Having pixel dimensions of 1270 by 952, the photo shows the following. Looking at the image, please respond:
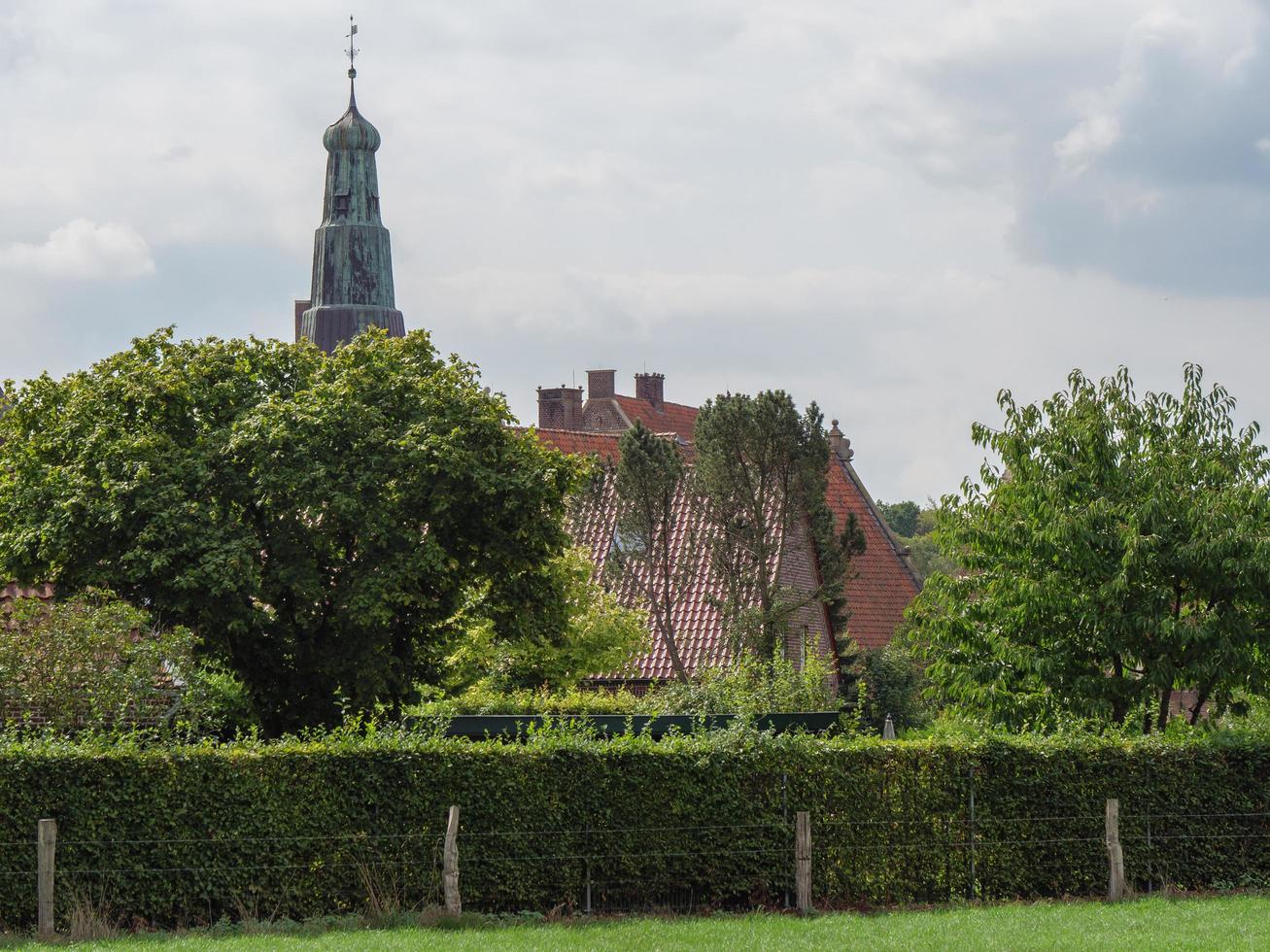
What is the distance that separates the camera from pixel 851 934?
1906 centimetres

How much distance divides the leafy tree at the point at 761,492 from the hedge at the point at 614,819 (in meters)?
13.6

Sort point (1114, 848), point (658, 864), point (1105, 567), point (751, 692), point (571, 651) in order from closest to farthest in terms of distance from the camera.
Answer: point (658, 864) → point (1114, 848) → point (1105, 567) → point (751, 692) → point (571, 651)

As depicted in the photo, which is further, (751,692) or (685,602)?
(685,602)

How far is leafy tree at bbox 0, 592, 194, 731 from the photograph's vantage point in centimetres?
2216

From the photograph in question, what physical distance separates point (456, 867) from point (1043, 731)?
963 centimetres

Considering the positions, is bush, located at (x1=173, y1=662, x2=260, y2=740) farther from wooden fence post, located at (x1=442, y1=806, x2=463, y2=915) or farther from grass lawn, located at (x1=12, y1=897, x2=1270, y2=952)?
grass lawn, located at (x1=12, y1=897, x2=1270, y2=952)

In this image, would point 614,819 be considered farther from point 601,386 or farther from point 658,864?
point 601,386

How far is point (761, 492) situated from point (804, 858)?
16.3 metres

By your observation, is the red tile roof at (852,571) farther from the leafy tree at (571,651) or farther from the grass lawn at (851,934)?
the grass lawn at (851,934)

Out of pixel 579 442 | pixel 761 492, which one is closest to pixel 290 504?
pixel 761 492

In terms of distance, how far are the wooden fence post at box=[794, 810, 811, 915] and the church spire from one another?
171ft

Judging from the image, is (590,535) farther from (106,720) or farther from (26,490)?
(106,720)

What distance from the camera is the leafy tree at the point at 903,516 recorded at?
148125mm

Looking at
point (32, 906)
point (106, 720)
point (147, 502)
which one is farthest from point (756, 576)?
point (32, 906)
